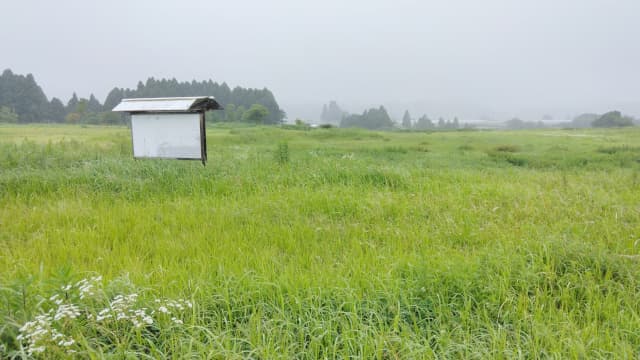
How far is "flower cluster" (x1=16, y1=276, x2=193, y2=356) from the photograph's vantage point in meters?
1.92

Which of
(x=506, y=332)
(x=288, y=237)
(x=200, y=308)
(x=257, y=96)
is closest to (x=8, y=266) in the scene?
(x=200, y=308)

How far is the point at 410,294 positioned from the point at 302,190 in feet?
11.5

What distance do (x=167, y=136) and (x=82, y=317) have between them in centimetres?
514

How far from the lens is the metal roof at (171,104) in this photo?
650cm

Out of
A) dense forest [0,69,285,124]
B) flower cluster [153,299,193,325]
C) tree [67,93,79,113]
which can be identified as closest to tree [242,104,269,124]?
dense forest [0,69,285,124]

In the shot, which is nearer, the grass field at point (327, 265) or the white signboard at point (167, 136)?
the grass field at point (327, 265)

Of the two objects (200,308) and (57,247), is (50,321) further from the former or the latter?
(57,247)

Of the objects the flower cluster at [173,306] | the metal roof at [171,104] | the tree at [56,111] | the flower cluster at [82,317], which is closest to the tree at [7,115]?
the tree at [56,111]

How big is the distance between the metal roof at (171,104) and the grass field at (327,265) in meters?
1.39

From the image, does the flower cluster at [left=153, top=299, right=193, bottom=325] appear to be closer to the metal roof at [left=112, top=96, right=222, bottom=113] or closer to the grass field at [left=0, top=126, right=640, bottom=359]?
the grass field at [left=0, top=126, right=640, bottom=359]

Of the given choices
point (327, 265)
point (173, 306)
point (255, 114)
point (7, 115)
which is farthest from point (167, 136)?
point (255, 114)

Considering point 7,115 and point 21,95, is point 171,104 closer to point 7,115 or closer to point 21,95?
point 7,115

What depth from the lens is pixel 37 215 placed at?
4586mm

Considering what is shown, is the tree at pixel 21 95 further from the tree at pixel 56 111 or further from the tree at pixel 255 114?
the tree at pixel 255 114
